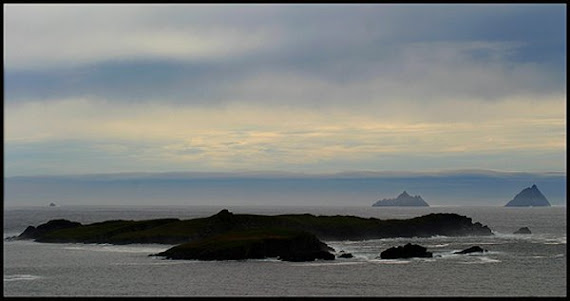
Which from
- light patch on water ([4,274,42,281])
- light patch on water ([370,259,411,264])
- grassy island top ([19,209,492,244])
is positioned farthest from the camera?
grassy island top ([19,209,492,244])

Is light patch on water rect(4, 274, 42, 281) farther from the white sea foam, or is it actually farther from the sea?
the white sea foam

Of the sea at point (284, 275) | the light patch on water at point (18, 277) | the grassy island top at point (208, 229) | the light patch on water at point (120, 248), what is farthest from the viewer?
the grassy island top at point (208, 229)

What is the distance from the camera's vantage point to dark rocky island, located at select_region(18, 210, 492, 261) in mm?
122125

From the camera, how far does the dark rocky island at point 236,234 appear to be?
122125 mm

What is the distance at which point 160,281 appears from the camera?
89.1 m

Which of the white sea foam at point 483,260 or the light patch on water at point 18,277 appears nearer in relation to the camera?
the light patch on water at point 18,277

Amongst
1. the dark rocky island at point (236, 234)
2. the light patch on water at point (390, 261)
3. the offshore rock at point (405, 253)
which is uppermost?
the dark rocky island at point (236, 234)

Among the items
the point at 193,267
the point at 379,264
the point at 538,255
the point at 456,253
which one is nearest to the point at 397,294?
the point at 379,264

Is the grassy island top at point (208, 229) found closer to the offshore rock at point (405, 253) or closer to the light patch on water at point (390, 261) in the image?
the offshore rock at point (405, 253)

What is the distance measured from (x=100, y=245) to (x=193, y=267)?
5635cm

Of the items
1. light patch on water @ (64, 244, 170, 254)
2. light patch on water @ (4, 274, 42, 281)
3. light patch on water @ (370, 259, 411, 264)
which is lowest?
light patch on water @ (4, 274, 42, 281)

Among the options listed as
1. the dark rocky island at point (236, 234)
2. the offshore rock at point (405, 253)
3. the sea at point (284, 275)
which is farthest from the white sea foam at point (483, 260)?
the dark rocky island at point (236, 234)

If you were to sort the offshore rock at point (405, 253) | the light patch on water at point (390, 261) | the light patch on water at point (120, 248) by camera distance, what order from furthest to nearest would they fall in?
the light patch on water at point (120, 248) → the offshore rock at point (405, 253) → the light patch on water at point (390, 261)

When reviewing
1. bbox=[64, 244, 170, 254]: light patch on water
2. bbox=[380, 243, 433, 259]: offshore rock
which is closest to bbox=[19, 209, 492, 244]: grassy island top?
bbox=[64, 244, 170, 254]: light patch on water
